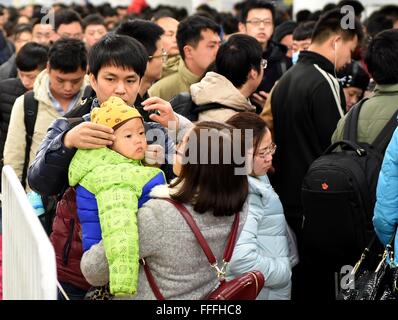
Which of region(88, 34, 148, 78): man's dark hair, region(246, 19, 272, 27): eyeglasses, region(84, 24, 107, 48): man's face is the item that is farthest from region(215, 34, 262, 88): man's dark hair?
region(84, 24, 107, 48): man's face

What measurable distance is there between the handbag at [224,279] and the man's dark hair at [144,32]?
2430 millimetres

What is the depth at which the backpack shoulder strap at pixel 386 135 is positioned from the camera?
4871 mm

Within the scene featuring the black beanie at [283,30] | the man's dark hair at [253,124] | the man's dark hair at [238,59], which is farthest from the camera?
the black beanie at [283,30]

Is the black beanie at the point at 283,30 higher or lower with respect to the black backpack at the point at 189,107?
higher

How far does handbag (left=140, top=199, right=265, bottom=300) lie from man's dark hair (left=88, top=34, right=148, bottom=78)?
105cm

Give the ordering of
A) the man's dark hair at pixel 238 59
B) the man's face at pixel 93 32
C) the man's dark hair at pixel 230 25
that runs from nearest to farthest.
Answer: the man's dark hair at pixel 238 59
the man's face at pixel 93 32
the man's dark hair at pixel 230 25

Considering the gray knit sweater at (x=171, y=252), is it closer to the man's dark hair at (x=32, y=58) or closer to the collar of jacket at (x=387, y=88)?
the collar of jacket at (x=387, y=88)

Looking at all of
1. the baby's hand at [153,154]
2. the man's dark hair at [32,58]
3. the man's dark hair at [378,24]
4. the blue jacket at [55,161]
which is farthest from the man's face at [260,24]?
the baby's hand at [153,154]

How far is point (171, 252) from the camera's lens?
3367mm

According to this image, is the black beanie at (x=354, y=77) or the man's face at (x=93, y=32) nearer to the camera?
the black beanie at (x=354, y=77)

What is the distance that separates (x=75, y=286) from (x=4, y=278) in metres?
0.30

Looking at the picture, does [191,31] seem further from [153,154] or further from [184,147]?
[184,147]

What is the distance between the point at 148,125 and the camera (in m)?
4.05

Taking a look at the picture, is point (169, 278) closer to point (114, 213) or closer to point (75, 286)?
point (114, 213)
